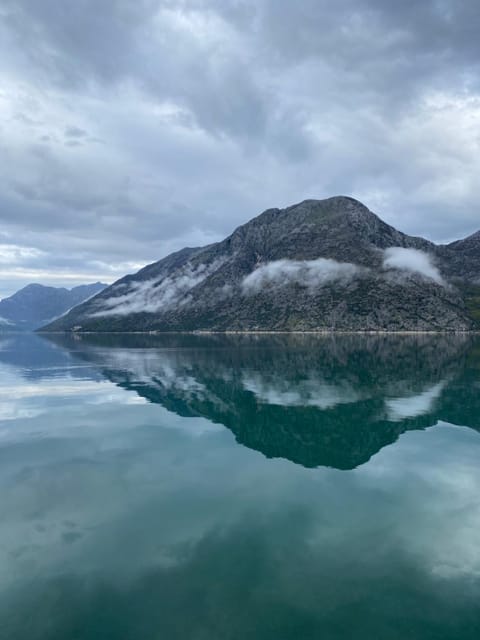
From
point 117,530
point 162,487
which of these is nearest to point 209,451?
point 162,487

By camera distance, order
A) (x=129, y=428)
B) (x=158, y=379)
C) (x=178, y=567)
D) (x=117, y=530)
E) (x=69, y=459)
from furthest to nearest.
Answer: (x=158, y=379) → (x=129, y=428) → (x=69, y=459) → (x=117, y=530) → (x=178, y=567)

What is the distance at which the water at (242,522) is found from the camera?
22.0 metres

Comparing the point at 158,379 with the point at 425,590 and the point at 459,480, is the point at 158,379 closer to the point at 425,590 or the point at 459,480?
the point at 459,480

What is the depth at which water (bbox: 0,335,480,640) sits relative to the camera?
2195 cm

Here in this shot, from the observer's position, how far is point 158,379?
391 feet

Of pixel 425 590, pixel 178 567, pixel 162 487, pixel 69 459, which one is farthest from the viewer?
pixel 69 459

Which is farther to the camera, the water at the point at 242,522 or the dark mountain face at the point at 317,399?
the dark mountain face at the point at 317,399

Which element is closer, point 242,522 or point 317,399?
point 242,522

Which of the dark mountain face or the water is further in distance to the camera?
the dark mountain face

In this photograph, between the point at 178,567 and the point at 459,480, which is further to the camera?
the point at 459,480

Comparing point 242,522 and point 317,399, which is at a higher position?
point 317,399

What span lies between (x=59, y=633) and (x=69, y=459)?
106ft

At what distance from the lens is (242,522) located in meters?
33.2

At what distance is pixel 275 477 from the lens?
43531 millimetres
